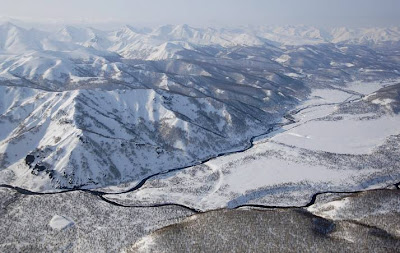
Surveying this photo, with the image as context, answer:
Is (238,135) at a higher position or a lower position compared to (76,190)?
lower

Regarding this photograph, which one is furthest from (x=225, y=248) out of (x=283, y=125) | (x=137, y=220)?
(x=283, y=125)

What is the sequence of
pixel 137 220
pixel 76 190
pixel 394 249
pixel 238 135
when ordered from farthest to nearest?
pixel 238 135, pixel 76 190, pixel 137 220, pixel 394 249

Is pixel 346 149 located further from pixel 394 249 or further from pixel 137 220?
pixel 137 220

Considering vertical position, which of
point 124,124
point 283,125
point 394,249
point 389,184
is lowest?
point 283,125

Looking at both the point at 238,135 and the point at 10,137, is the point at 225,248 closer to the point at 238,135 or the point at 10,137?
the point at 238,135

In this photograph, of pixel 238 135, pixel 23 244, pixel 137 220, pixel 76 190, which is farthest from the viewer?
pixel 238 135

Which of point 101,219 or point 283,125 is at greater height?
Result: point 101,219

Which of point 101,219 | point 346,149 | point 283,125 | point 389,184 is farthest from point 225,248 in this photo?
point 283,125

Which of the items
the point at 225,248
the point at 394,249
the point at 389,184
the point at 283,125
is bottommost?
the point at 283,125

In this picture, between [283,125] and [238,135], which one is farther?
[283,125]
